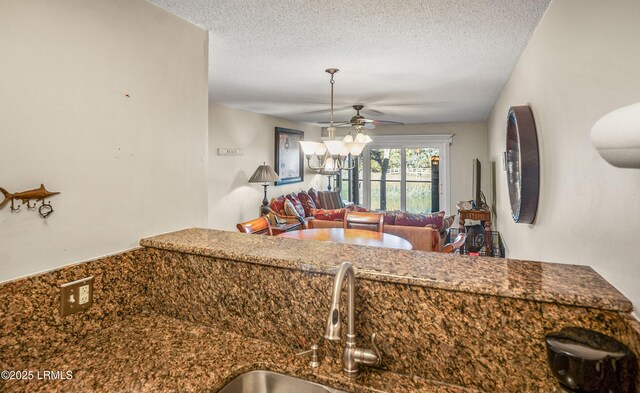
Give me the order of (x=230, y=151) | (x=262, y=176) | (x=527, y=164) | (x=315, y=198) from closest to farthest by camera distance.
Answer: (x=527, y=164)
(x=230, y=151)
(x=262, y=176)
(x=315, y=198)

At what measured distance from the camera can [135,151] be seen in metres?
1.46

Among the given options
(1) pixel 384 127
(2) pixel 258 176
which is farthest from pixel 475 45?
(1) pixel 384 127

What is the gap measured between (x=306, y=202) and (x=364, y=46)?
14.7ft

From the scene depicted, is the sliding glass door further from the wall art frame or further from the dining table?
the dining table

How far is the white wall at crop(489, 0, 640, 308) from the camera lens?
851mm

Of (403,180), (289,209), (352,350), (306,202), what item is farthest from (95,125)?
(403,180)

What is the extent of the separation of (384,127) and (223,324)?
6808 mm

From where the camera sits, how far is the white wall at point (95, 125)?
1084 millimetres

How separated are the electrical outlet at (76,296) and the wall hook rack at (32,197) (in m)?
0.26

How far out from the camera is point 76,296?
1213 millimetres

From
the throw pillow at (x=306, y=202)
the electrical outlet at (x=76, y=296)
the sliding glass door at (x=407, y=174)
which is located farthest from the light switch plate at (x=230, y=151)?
the electrical outlet at (x=76, y=296)

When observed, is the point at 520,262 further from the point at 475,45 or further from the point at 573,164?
the point at 475,45

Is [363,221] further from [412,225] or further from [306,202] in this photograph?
[306,202]

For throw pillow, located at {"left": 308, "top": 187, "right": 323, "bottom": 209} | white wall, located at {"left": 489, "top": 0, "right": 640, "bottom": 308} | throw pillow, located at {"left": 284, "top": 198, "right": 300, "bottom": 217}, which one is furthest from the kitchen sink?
throw pillow, located at {"left": 308, "top": 187, "right": 323, "bottom": 209}
